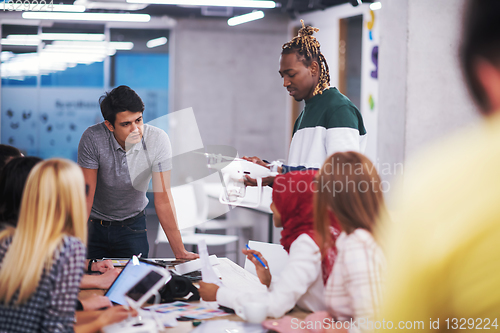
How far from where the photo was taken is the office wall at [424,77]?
3.11m

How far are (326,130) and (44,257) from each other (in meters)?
1.25

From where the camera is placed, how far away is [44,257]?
122cm

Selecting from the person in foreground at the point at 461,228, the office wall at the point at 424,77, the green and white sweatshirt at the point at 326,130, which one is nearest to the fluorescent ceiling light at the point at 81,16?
the office wall at the point at 424,77

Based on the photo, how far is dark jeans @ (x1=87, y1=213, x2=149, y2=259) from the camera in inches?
91.4

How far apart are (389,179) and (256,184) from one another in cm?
169

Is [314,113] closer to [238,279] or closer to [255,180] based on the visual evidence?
[255,180]

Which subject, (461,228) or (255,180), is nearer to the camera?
(461,228)

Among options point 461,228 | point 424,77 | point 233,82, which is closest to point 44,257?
point 461,228

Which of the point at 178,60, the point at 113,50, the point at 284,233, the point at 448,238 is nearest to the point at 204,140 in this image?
the point at 178,60

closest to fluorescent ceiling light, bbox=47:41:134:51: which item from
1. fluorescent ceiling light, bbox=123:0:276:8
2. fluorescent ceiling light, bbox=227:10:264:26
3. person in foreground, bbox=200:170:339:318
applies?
fluorescent ceiling light, bbox=227:10:264:26

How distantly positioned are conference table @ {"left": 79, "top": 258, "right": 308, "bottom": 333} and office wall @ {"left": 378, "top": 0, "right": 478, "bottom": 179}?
1679 mm

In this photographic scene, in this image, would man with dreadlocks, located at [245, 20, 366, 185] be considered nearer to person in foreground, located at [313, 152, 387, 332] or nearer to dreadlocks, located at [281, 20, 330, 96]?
dreadlocks, located at [281, 20, 330, 96]

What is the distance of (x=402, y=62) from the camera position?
316 cm

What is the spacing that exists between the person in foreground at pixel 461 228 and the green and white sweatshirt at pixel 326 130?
1364mm
